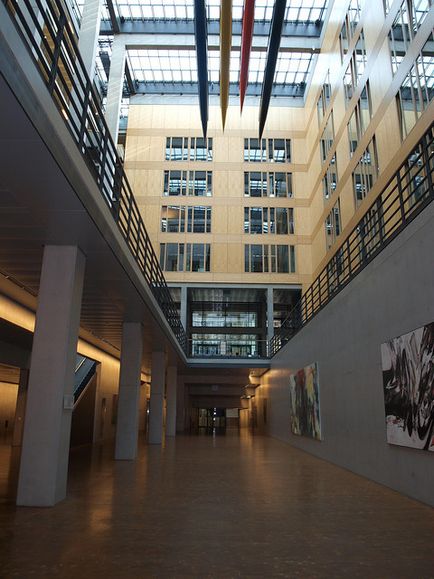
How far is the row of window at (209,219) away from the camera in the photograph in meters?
40.1

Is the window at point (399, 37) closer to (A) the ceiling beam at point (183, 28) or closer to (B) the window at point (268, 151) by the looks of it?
(A) the ceiling beam at point (183, 28)

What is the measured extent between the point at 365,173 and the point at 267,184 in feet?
54.0

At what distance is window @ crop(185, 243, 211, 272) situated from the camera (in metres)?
39.2

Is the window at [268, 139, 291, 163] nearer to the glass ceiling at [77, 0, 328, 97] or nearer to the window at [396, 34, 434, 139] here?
the glass ceiling at [77, 0, 328, 97]

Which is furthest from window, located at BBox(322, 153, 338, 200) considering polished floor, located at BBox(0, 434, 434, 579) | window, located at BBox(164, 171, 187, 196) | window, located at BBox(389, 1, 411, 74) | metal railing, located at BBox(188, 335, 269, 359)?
polished floor, located at BBox(0, 434, 434, 579)

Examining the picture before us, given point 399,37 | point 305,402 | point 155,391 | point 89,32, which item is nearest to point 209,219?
point 89,32

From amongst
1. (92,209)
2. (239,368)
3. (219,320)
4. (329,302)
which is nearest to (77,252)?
(92,209)

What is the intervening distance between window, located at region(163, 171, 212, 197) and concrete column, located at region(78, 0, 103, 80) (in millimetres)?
14957

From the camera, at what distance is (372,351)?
38.0 ft

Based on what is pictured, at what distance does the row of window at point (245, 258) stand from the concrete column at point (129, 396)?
70.9 ft

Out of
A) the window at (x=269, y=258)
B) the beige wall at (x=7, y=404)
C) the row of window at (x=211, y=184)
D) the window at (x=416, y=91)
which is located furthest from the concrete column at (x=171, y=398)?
the window at (x=416, y=91)

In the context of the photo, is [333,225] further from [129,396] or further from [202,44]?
[129,396]

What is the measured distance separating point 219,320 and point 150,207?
1254cm

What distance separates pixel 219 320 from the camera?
45.0m
